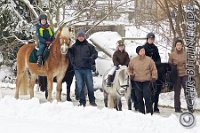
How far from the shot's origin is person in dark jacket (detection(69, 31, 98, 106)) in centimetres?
1134

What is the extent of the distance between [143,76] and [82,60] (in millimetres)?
1718

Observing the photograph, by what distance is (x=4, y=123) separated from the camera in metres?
8.81

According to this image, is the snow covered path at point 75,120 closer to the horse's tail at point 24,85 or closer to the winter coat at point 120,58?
the winter coat at point 120,58

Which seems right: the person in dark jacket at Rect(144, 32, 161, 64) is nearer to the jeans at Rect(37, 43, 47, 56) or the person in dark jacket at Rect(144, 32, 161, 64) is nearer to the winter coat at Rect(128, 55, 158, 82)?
the winter coat at Rect(128, 55, 158, 82)

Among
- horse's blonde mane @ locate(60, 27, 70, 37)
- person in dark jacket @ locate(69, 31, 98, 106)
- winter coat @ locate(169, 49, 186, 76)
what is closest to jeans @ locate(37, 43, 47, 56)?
horse's blonde mane @ locate(60, 27, 70, 37)

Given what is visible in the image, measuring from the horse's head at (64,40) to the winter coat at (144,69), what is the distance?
1953mm

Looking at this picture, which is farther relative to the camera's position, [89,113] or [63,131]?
[89,113]

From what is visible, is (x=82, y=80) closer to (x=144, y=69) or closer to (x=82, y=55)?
(x=82, y=55)

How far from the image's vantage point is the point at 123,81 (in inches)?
416

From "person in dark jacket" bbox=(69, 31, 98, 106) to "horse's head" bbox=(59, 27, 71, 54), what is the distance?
19 centimetres

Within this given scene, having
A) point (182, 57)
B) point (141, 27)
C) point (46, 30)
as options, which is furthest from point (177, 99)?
point (141, 27)

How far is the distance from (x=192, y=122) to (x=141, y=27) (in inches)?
366

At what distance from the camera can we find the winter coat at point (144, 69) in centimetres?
1049

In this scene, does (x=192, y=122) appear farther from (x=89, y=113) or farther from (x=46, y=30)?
(x=46, y=30)
